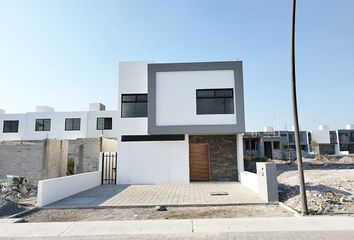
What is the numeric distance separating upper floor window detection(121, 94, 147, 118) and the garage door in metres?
4.01

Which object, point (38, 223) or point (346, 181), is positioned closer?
point (38, 223)

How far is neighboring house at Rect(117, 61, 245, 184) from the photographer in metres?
16.4

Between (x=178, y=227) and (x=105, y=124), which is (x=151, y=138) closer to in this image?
(x=178, y=227)

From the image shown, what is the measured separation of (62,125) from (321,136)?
56.5 metres

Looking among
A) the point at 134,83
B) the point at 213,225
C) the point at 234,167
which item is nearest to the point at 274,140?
the point at 234,167

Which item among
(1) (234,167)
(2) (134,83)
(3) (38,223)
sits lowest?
(3) (38,223)

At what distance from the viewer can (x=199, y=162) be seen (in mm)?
17281

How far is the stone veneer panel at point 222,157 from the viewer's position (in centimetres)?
1702

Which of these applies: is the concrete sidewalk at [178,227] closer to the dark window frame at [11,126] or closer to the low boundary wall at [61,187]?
the low boundary wall at [61,187]

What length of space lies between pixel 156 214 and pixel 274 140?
41.7 m

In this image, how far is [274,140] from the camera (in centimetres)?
4675

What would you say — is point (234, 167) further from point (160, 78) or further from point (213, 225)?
point (213, 225)

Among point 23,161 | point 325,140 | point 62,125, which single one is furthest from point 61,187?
point 325,140

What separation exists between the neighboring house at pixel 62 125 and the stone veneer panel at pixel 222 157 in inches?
871
